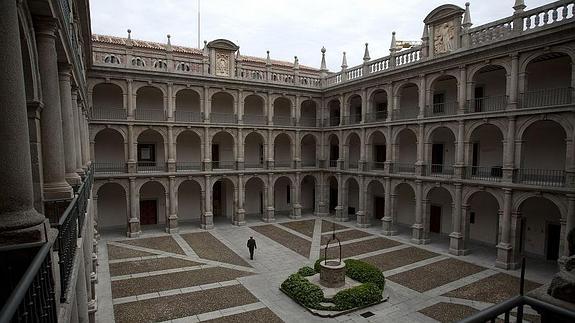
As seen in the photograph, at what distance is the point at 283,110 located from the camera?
33.9 metres

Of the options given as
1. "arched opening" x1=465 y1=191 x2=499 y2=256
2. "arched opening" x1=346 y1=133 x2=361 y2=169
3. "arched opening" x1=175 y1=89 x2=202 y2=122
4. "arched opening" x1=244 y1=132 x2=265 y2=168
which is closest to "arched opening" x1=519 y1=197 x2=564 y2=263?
"arched opening" x1=465 y1=191 x2=499 y2=256

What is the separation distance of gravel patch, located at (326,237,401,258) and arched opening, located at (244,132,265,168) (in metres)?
12.3

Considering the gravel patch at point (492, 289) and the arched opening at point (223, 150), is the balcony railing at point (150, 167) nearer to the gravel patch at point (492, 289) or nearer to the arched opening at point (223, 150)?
the arched opening at point (223, 150)

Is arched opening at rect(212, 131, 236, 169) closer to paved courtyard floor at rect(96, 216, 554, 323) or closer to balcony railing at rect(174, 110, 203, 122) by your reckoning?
balcony railing at rect(174, 110, 203, 122)

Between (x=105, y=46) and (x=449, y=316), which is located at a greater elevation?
(x=105, y=46)

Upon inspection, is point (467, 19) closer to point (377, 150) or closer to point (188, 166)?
point (377, 150)

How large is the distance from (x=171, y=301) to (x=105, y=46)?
21405mm

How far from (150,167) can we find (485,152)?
994 inches

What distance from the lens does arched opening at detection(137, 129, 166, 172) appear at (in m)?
27.5

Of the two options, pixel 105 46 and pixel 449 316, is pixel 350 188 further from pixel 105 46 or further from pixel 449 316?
pixel 105 46

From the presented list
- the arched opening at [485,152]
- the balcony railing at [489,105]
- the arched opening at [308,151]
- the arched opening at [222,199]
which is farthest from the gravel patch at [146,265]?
the balcony railing at [489,105]

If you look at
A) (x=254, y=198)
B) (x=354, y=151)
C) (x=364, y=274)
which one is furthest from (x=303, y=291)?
(x=354, y=151)

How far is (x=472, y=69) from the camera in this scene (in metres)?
20.7

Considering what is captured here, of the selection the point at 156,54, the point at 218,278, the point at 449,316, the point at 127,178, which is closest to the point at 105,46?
the point at 156,54
